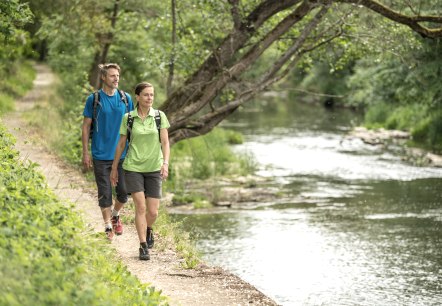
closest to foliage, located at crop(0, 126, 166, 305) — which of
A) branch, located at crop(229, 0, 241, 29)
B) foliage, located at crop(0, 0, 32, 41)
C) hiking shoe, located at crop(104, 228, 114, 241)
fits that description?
hiking shoe, located at crop(104, 228, 114, 241)

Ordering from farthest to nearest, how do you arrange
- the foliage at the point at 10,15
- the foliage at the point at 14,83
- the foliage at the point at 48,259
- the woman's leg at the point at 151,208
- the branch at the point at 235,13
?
the foliage at the point at 14,83
the branch at the point at 235,13
the foliage at the point at 10,15
the woman's leg at the point at 151,208
the foliage at the point at 48,259

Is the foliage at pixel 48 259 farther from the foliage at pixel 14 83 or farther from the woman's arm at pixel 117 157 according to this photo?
the foliage at pixel 14 83

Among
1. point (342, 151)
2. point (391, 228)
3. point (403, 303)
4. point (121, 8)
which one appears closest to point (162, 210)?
point (403, 303)

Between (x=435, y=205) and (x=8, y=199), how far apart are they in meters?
14.3

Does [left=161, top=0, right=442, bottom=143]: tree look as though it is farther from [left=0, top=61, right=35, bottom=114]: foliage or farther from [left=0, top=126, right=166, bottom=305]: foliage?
[left=0, top=61, right=35, bottom=114]: foliage

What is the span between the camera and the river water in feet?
40.4

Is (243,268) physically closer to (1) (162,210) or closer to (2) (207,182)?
(1) (162,210)

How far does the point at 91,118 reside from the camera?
30.3ft

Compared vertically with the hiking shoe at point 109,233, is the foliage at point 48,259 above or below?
above

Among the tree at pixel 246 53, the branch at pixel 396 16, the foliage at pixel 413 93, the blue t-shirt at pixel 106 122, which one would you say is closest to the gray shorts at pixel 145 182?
the blue t-shirt at pixel 106 122

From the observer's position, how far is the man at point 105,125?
9164 millimetres

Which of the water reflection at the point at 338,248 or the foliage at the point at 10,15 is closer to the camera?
the foliage at the point at 10,15

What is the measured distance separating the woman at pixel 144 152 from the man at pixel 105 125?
414 millimetres

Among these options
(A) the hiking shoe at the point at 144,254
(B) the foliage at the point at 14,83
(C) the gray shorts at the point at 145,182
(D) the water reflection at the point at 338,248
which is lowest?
(D) the water reflection at the point at 338,248
